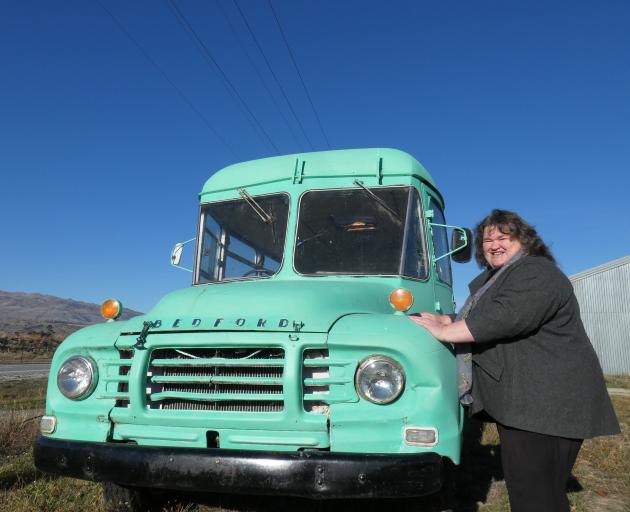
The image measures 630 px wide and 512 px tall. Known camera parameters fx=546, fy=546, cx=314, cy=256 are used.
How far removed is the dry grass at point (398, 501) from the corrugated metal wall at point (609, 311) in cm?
1746

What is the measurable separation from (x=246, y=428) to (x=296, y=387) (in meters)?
0.37

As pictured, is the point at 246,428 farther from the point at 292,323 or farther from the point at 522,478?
the point at 522,478

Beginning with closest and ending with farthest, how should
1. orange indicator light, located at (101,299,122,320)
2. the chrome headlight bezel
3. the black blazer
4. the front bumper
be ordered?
Result: the black blazer → the front bumper → the chrome headlight bezel → orange indicator light, located at (101,299,122,320)

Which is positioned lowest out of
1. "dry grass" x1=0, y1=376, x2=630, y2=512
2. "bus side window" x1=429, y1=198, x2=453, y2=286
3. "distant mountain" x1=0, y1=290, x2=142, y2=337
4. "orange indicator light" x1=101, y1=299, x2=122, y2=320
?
"dry grass" x1=0, y1=376, x2=630, y2=512

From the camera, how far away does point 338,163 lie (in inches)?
175

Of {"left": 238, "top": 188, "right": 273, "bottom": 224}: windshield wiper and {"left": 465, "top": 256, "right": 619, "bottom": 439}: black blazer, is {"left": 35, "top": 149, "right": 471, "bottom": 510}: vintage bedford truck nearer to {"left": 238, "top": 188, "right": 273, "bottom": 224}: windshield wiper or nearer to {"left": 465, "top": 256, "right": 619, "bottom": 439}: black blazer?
{"left": 465, "top": 256, "right": 619, "bottom": 439}: black blazer

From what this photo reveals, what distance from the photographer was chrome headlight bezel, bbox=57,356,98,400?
3215 millimetres

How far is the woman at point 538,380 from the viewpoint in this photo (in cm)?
248

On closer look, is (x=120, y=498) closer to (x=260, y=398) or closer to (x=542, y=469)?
(x=260, y=398)

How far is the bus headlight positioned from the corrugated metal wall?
21757 millimetres

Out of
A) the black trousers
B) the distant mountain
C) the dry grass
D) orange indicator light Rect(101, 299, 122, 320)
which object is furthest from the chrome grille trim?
the distant mountain

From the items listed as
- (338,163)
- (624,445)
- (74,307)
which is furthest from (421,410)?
(74,307)

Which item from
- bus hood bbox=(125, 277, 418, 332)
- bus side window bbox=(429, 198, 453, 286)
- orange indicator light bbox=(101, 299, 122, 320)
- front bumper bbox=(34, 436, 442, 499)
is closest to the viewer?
front bumper bbox=(34, 436, 442, 499)

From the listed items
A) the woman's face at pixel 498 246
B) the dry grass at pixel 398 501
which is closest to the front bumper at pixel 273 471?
the dry grass at pixel 398 501
